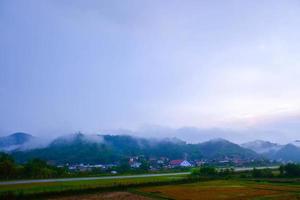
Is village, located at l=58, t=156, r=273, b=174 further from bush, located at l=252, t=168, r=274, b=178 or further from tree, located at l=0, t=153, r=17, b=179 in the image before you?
bush, located at l=252, t=168, r=274, b=178

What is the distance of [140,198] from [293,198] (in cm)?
1291

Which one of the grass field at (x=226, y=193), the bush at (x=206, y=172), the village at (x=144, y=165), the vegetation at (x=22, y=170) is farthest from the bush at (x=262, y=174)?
the village at (x=144, y=165)

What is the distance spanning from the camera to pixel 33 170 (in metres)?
58.1

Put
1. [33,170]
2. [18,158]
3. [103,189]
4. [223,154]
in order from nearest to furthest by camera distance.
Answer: [103,189] → [33,170] → [18,158] → [223,154]

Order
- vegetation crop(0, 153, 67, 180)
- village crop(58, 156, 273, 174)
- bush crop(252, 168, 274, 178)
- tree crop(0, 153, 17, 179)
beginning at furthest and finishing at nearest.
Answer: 1. village crop(58, 156, 273, 174)
2. bush crop(252, 168, 274, 178)
3. vegetation crop(0, 153, 67, 180)
4. tree crop(0, 153, 17, 179)

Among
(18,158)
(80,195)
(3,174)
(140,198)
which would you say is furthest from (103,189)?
(18,158)

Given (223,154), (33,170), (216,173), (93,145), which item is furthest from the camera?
(223,154)

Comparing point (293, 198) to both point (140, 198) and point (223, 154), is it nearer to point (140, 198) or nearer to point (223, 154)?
point (140, 198)

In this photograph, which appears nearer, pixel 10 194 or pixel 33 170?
pixel 10 194

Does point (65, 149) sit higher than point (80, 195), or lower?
higher

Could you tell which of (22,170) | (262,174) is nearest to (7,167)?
(22,170)

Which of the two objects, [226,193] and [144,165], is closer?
[226,193]

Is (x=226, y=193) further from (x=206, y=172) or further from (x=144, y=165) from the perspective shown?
(x=144, y=165)

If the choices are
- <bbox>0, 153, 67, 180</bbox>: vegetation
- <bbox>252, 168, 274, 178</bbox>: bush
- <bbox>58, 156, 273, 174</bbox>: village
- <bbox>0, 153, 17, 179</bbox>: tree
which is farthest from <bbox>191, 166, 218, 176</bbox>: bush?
<bbox>0, 153, 17, 179</bbox>: tree
